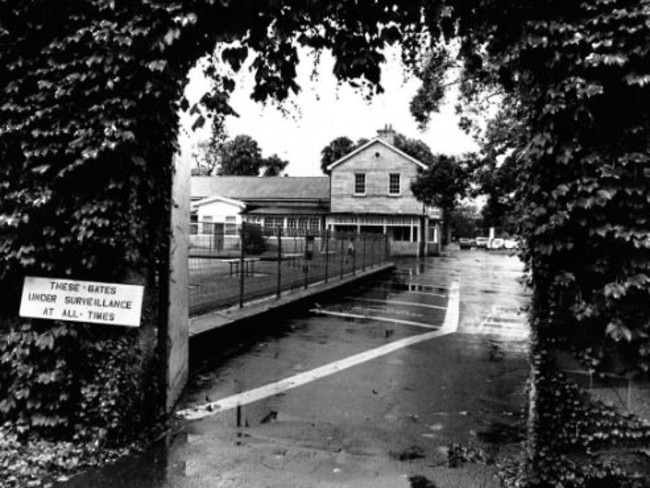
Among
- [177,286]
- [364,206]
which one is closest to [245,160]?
[364,206]

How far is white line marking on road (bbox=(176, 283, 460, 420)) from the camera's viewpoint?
5484 millimetres

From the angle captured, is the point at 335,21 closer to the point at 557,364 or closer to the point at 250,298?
the point at 557,364

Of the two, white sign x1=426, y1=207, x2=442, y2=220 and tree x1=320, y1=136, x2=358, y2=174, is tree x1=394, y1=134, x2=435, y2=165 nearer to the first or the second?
tree x1=320, y1=136, x2=358, y2=174

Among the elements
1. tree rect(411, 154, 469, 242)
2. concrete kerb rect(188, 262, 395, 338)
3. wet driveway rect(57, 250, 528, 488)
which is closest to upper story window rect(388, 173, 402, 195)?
tree rect(411, 154, 469, 242)

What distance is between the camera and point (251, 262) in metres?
9.93

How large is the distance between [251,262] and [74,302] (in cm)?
538

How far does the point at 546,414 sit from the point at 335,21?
368 cm

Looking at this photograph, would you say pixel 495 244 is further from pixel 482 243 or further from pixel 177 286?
pixel 177 286

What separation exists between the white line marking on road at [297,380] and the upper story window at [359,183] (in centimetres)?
3285

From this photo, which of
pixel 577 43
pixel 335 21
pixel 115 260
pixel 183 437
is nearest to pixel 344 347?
pixel 183 437

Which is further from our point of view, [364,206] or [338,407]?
[364,206]

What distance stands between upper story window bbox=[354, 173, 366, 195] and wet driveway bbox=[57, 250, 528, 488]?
32338 millimetres

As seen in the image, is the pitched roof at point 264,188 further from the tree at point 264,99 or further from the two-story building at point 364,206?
the tree at point 264,99

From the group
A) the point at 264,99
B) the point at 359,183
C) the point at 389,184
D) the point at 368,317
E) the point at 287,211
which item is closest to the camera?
the point at 264,99
